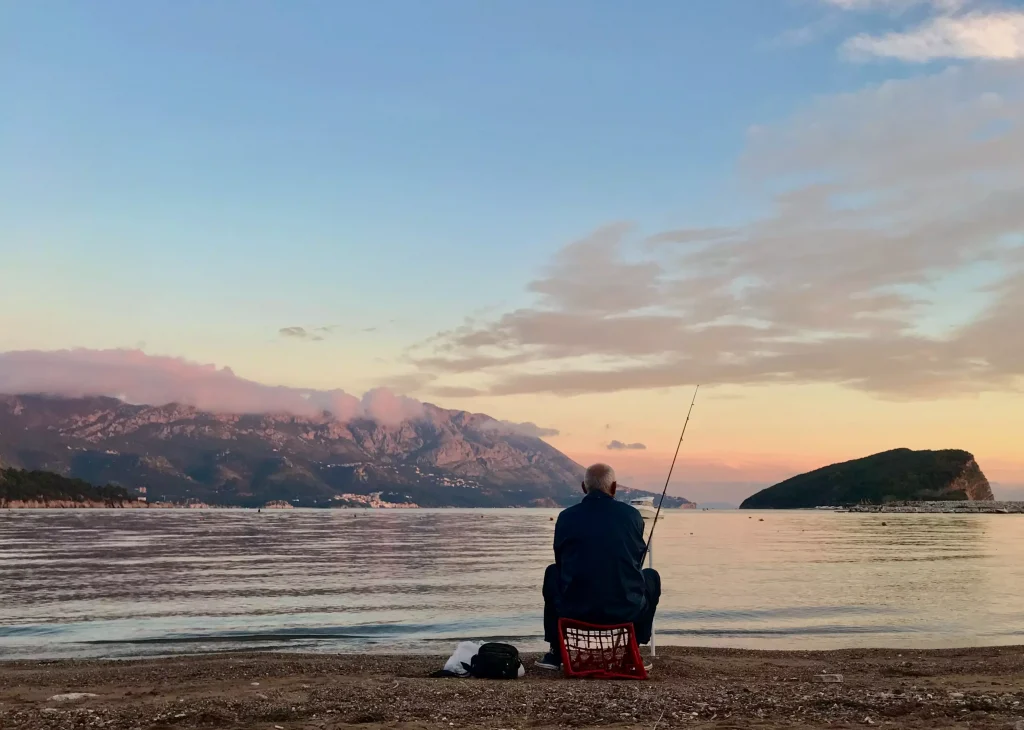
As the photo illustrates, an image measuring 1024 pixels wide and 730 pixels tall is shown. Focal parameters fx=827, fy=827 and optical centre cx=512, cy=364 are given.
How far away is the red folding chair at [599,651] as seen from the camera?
10594 millimetres

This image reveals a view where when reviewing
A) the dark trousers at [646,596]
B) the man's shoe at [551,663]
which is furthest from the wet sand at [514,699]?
the dark trousers at [646,596]

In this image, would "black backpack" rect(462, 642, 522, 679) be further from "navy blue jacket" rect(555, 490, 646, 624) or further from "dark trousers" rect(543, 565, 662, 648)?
"navy blue jacket" rect(555, 490, 646, 624)

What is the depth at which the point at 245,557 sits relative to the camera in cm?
5216

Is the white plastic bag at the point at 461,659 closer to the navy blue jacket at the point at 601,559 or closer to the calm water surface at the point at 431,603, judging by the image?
the navy blue jacket at the point at 601,559

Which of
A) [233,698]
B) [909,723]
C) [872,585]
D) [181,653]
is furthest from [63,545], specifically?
[909,723]

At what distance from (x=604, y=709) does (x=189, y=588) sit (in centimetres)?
2824

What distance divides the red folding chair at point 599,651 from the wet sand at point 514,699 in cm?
35

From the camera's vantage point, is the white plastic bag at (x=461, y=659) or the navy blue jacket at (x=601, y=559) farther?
the white plastic bag at (x=461, y=659)

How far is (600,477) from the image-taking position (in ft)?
34.4

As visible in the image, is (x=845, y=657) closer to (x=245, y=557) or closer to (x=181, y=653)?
(x=181, y=653)

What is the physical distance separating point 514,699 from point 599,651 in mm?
1852

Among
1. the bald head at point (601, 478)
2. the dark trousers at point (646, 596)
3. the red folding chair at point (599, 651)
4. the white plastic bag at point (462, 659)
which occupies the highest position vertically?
the bald head at point (601, 478)

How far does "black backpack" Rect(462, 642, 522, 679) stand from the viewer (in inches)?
440

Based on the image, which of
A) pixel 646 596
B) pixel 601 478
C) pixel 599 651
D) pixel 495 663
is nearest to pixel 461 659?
pixel 495 663
